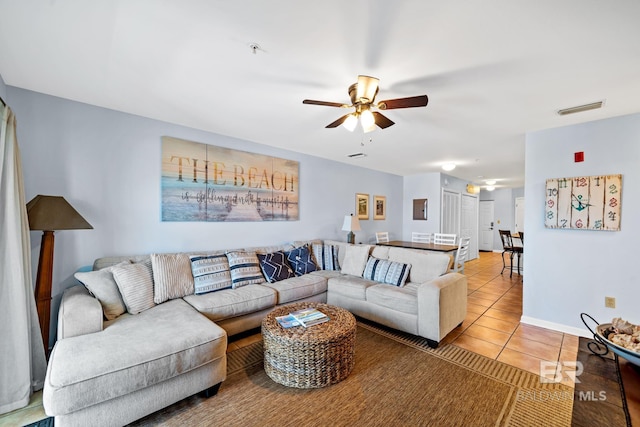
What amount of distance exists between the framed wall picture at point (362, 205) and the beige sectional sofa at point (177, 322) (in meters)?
1.97

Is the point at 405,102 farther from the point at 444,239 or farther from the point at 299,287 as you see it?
the point at 444,239

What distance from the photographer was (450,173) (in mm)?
6355

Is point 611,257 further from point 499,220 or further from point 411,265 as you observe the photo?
point 499,220

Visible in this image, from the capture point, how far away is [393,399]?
1.86 metres

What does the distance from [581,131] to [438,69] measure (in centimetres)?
237

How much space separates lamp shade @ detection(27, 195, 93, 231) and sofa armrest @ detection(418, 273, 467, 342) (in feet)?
10.5

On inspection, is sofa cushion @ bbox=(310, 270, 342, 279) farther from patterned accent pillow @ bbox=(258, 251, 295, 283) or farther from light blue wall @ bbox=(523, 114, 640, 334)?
light blue wall @ bbox=(523, 114, 640, 334)

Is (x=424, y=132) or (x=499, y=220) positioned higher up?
(x=424, y=132)

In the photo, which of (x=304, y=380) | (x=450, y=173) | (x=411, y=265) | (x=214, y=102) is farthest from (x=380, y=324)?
(x=450, y=173)

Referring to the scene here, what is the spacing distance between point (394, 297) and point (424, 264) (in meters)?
0.64

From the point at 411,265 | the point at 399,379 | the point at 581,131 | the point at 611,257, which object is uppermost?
the point at 581,131

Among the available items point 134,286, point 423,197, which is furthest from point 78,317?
point 423,197

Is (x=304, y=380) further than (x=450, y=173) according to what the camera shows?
No

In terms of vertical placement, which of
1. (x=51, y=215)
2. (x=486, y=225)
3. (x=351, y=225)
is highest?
(x=51, y=215)
